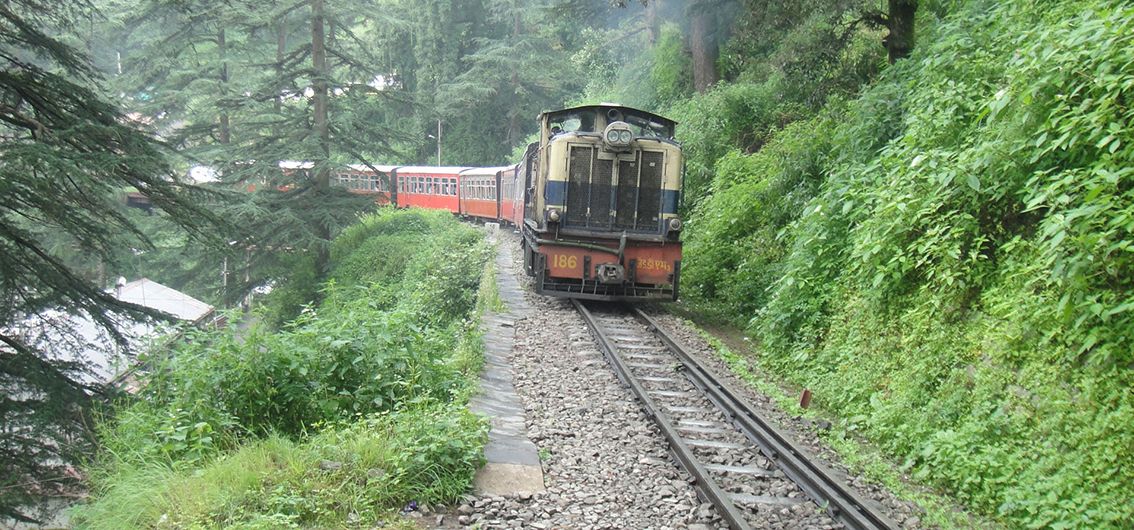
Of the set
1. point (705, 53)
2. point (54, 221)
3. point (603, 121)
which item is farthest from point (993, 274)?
point (705, 53)

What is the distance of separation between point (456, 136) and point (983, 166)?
37952mm

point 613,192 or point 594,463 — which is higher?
point 613,192

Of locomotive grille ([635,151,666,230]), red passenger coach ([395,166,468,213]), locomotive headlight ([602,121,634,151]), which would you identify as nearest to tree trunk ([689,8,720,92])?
locomotive grille ([635,151,666,230])

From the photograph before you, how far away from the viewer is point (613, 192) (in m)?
11.8

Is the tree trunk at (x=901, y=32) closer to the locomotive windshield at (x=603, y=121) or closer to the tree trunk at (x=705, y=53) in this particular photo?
the locomotive windshield at (x=603, y=121)

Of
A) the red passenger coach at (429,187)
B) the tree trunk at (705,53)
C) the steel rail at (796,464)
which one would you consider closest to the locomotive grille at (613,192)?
the steel rail at (796,464)

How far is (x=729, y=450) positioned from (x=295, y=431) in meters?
3.55

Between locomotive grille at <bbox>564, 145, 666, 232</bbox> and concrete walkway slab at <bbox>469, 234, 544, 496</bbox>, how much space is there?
7.09 feet

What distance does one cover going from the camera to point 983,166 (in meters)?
6.58

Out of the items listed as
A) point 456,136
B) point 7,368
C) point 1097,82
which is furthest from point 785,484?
point 456,136

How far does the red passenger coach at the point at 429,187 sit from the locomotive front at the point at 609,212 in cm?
1957

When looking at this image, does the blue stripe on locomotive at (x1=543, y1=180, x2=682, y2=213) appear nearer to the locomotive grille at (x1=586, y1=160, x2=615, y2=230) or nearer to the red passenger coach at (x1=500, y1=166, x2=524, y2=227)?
the locomotive grille at (x1=586, y1=160, x2=615, y2=230)

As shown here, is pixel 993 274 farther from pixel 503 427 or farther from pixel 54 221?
pixel 54 221

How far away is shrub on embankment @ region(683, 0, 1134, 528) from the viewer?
4.73m
